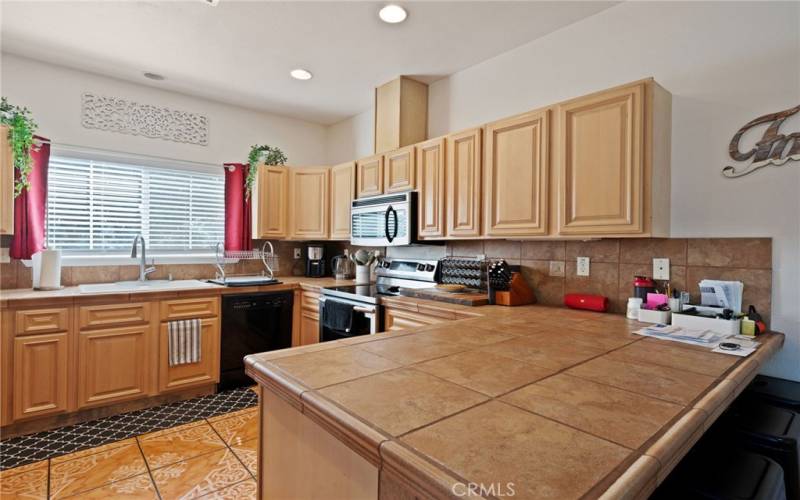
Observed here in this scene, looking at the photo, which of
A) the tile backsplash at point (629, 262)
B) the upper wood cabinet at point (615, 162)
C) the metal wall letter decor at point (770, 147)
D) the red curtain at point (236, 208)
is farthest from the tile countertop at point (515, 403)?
the red curtain at point (236, 208)


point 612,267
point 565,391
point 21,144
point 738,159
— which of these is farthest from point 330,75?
point 565,391

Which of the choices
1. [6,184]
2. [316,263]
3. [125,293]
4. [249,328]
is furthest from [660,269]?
[6,184]

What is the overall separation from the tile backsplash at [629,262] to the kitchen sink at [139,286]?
2.34 metres

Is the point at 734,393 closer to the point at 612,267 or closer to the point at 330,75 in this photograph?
the point at 612,267

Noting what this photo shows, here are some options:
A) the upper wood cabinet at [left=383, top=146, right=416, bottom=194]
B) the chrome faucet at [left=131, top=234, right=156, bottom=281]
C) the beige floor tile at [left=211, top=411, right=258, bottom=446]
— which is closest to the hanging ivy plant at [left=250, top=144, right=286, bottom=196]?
the chrome faucet at [left=131, top=234, right=156, bottom=281]

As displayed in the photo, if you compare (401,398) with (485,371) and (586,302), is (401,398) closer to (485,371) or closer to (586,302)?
(485,371)

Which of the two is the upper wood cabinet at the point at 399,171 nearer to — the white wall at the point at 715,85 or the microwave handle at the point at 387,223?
the microwave handle at the point at 387,223

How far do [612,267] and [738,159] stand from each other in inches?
30.1

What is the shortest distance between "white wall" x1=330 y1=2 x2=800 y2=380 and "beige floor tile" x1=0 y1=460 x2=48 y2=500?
348 centimetres

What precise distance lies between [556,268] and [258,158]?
3.05m

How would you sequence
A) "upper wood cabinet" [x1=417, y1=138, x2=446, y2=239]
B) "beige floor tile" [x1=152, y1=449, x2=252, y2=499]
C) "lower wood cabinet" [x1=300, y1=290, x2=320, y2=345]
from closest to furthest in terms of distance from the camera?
"beige floor tile" [x1=152, y1=449, x2=252, y2=499], "upper wood cabinet" [x1=417, y1=138, x2=446, y2=239], "lower wood cabinet" [x1=300, y1=290, x2=320, y2=345]

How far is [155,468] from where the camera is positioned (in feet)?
7.20

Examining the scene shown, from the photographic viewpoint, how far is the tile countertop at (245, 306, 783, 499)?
25.9 inches

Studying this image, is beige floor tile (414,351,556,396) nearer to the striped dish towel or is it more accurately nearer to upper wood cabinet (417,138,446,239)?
upper wood cabinet (417,138,446,239)
